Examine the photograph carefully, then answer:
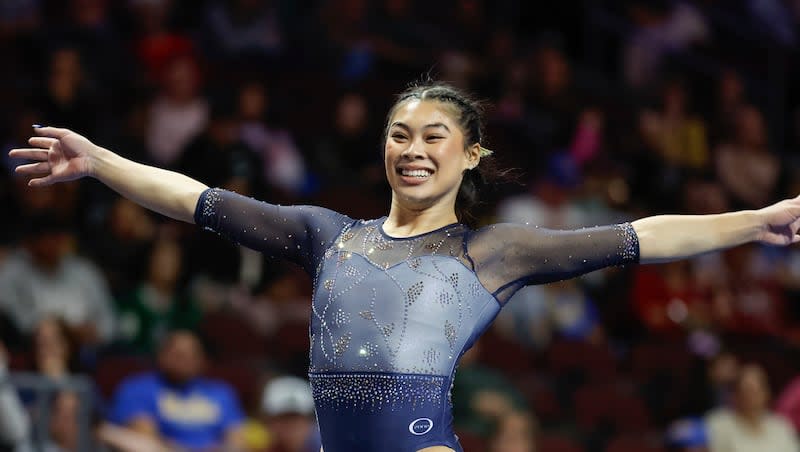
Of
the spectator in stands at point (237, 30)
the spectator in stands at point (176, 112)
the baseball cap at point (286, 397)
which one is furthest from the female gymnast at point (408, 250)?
the spectator in stands at point (237, 30)

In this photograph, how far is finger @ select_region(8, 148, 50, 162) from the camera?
3441 mm

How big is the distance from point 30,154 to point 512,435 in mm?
4026

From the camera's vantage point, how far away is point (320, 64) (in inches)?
387

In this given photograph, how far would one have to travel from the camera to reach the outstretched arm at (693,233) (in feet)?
11.1

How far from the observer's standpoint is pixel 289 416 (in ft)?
21.6

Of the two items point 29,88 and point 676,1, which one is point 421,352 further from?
point 676,1

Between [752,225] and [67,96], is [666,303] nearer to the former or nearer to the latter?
[67,96]

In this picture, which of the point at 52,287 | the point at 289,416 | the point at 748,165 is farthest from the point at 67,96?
the point at 748,165

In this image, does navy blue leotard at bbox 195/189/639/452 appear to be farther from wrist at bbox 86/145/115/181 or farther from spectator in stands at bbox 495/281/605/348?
spectator in stands at bbox 495/281/605/348

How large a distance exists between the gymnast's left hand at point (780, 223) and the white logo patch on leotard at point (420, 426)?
109 centimetres

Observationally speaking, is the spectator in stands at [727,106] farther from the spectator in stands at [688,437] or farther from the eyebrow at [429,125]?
the eyebrow at [429,125]

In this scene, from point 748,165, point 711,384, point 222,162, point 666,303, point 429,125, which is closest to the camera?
point 429,125

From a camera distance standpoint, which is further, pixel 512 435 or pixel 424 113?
pixel 512 435

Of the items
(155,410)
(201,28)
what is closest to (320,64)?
(201,28)
